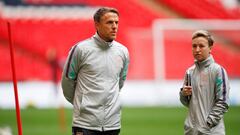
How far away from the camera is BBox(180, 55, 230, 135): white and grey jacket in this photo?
232 inches

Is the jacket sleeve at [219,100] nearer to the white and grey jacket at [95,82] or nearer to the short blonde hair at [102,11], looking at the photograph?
the white and grey jacket at [95,82]

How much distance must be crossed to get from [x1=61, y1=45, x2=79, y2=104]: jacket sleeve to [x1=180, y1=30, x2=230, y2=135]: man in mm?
926

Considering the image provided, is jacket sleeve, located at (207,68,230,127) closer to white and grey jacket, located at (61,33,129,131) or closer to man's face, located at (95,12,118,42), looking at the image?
white and grey jacket, located at (61,33,129,131)

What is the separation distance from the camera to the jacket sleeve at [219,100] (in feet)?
19.2

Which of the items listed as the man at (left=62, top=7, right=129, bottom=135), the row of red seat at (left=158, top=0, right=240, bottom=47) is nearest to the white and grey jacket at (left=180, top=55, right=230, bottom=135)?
the man at (left=62, top=7, right=129, bottom=135)

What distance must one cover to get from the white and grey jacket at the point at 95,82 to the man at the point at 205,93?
0.61 meters

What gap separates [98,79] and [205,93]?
0.90 meters

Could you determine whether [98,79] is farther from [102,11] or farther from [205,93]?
[205,93]

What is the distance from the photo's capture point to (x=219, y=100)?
5.89 metres

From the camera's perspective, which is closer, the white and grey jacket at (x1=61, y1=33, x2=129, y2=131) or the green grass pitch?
the white and grey jacket at (x1=61, y1=33, x2=129, y2=131)

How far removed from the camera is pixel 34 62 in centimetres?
2280

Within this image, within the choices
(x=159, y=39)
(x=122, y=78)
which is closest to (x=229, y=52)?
(x=159, y=39)

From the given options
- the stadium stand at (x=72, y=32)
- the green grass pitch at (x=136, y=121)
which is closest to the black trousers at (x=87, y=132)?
the green grass pitch at (x=136, y=121)

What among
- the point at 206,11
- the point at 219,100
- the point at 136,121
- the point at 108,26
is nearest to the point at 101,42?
the point at 108,26
